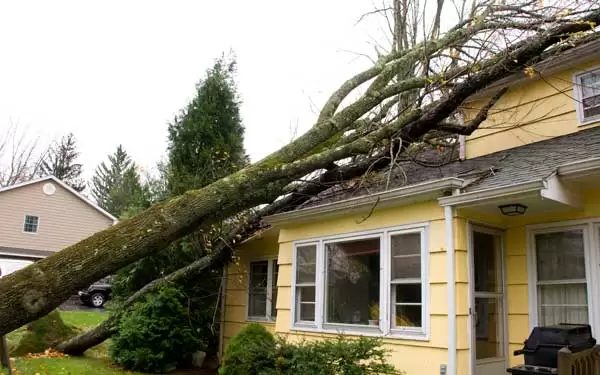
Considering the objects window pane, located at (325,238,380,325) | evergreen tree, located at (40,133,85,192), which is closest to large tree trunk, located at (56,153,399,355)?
window pane, located at (325,238,380,325)

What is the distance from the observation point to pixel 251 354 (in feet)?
23.0

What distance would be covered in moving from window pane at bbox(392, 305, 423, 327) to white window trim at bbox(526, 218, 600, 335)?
4.36 ft

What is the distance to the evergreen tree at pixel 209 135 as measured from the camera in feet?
39.6

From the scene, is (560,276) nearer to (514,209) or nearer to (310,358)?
(514,209)

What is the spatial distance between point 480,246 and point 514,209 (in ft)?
2.44

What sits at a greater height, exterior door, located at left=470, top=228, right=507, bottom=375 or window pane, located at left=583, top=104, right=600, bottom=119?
window pane, located at left=583, top=104, right=600, bottom=119

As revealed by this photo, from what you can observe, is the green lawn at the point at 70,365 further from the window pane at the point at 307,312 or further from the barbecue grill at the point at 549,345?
the barbecue grill at the point at 549,345

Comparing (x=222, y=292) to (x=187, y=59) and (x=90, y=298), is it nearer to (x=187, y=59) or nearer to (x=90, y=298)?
(x=187, y=59)

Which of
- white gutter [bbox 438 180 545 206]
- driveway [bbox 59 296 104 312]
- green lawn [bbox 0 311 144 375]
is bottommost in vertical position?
green lawn [bbox 0 311 144 375]

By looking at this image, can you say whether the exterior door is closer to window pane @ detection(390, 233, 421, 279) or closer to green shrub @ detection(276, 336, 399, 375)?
window pane @ detection(390, 233, 421, 279)

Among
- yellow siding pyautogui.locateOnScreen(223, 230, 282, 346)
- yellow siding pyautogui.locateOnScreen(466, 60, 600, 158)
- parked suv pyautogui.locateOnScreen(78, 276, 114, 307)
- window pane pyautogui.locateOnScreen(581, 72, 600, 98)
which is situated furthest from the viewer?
parked suv pyautogui.locateOnScreen(78, 276, 114, 307)

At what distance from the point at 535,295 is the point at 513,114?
3189mm

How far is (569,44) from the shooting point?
7.07 m

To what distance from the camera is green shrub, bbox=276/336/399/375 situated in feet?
19.4
